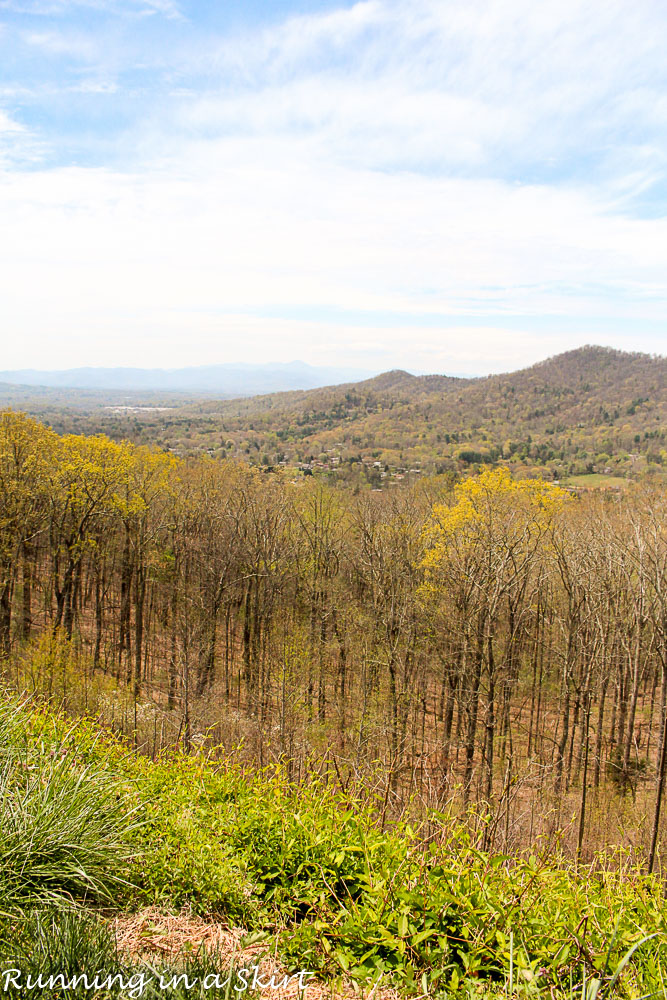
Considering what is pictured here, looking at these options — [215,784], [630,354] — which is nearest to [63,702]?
[215,784]

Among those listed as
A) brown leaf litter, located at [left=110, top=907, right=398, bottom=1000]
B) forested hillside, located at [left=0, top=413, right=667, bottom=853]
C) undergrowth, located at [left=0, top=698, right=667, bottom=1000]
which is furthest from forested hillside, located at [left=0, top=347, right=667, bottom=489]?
brown leaf litter, located at [left=110, top=907, right=398, bottom=1000]

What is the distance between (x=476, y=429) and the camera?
117 m

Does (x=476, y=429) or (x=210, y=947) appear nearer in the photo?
(x=210, y=947)

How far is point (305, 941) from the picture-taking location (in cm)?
335

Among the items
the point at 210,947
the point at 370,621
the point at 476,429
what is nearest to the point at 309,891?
the point at 210,947

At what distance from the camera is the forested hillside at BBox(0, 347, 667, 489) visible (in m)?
77.6

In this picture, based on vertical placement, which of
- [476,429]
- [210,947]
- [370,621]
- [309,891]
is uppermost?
[476,429]

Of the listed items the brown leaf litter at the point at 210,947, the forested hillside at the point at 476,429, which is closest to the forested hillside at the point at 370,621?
the brown leaf litter at the point at 210,947

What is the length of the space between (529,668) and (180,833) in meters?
21.1

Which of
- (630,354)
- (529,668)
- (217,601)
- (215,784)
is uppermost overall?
(630,354)

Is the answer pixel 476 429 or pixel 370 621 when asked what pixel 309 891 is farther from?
pixel 476 429

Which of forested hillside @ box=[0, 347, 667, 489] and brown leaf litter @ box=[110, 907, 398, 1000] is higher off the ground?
forested hillside @ box=[0, 347, 667, 489]

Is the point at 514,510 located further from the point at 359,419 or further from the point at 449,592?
the point at 359,419

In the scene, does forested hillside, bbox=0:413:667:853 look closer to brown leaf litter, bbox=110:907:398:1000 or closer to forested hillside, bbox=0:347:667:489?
brown leaf litter, bbox=110:907:398:1000
